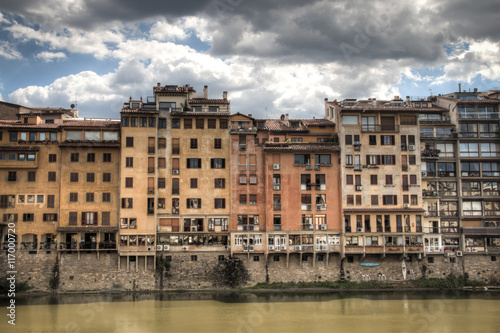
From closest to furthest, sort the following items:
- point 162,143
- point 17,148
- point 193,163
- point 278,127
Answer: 1. point 17,148
2. point 162,143
3. point 193,163
4. point 278,127

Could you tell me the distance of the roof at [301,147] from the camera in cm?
6303

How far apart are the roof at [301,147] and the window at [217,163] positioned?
5379 mm

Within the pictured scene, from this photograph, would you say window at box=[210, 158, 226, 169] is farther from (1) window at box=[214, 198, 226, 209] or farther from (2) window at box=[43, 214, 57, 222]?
(2) window at box=[43, 214, 57, 222]

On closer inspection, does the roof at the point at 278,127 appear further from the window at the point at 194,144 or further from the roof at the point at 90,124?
the roof at the point at 90,124

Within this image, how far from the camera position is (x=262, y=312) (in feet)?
166

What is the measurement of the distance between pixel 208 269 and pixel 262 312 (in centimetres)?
1228

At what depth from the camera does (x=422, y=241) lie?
205 feet

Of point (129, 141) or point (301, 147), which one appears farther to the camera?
point (301, 147)

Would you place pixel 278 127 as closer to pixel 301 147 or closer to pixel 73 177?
pixel 301 147

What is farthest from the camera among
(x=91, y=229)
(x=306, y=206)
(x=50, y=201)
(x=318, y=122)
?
(x=318, y=122)

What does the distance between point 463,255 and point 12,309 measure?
5070cm

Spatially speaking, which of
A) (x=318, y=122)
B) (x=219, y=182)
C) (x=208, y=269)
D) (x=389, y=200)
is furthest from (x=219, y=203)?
(x=389, y=200)

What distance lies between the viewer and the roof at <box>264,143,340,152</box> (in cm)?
6303

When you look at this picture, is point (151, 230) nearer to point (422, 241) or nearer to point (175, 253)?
point (175, 253)
